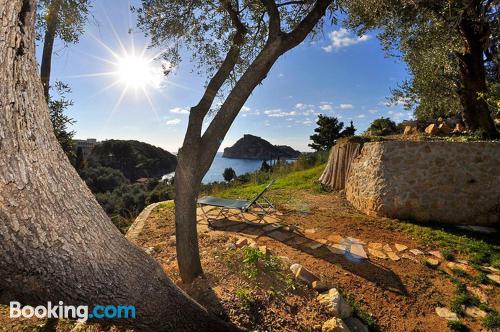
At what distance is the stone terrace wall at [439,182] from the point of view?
23.0 feet

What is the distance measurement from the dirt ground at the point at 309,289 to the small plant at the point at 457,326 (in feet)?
0.22

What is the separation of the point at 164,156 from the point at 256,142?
2420 cm

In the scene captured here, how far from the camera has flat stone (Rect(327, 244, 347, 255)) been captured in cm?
541

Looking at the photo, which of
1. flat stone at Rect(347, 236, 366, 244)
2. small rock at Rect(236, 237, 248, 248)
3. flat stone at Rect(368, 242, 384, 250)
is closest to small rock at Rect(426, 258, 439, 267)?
flat stone at Rect(368, 242, 384, 250)

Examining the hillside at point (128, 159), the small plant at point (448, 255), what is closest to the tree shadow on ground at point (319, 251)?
the small plant at point (448, 255)

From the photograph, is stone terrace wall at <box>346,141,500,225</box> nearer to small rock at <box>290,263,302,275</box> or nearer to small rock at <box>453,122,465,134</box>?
small rock at <box>453,122,465,134</box>

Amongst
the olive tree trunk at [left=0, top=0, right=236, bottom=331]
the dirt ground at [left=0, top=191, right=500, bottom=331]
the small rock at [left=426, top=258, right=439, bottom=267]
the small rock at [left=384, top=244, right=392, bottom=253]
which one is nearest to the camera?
the olive tree trunk at [left=0, top=0, right=236, bottom=331]

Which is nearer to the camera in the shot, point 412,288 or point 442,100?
point 412,288

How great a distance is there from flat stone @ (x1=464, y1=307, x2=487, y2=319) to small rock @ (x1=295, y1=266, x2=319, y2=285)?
2099mm

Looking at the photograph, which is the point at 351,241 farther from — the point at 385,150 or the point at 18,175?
the point at 18,175

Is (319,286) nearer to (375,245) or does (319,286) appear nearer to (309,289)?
(309,289)

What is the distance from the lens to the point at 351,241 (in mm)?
5953

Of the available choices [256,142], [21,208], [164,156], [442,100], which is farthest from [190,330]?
[256,142]

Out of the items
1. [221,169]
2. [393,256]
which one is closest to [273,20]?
[393,256]
